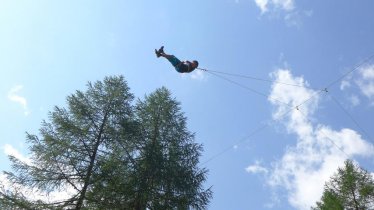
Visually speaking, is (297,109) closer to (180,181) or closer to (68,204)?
(180,181)

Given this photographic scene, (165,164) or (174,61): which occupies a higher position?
(174,61)

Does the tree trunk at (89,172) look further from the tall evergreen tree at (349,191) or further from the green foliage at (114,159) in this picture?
the tall evergreen tree at (349,191)

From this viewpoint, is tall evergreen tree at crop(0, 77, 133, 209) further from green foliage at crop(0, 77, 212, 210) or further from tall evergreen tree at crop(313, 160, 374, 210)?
tall evergreen tree at crop(313, 160, 374, 210)

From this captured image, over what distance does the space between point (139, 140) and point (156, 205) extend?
292cm

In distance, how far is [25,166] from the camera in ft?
44.3

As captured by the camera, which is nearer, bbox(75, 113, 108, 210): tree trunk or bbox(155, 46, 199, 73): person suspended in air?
bbox(75, 113, 108, 210): tree trunk

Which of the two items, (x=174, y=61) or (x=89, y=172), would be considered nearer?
(x=89, y=172)

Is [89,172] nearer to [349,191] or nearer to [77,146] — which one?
[77,146]

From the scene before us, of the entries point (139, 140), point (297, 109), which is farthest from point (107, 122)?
point (297, 109)

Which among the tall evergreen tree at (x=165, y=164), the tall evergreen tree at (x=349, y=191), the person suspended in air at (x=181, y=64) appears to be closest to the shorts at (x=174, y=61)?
the person suspended in air at (x=181, y=64)

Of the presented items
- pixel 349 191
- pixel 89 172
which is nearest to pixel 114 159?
pixel 89 172

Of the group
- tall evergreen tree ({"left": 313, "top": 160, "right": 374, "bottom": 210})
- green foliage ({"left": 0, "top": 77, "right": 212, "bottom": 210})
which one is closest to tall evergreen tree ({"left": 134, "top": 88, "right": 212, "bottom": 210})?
green foliage ({"left": 0, "top": 77, "right": 212, "bottom": 210})

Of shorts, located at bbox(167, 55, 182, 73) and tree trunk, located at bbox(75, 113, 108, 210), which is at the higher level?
shorts, located at bbox(167, 55, 182, 73)

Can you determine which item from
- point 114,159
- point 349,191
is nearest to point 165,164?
point 114,159
